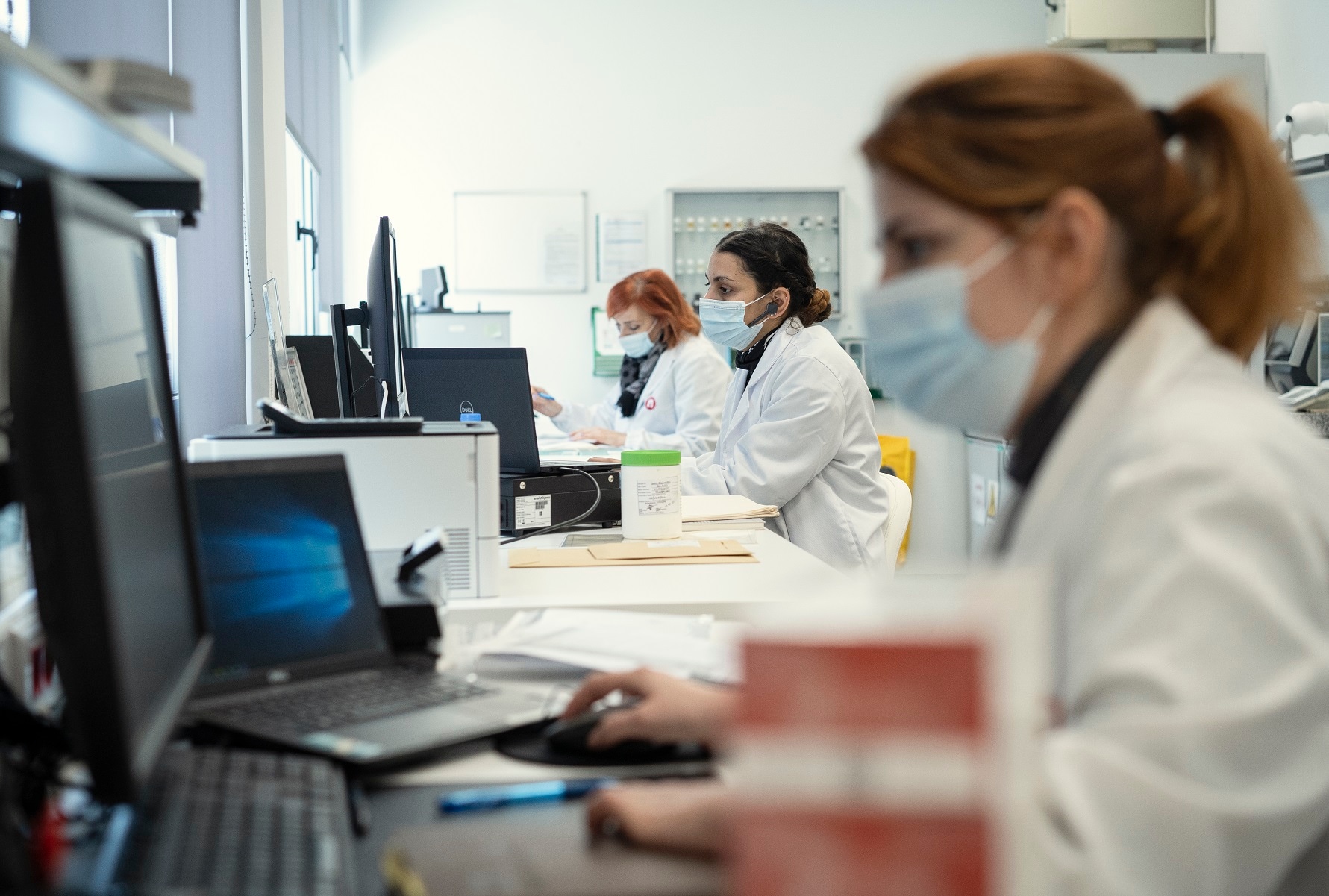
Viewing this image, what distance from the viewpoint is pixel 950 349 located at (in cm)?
89

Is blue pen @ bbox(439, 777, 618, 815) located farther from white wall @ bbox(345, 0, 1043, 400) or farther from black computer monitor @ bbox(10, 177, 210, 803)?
white wall @ bbox(345, 0, 1043, 400)

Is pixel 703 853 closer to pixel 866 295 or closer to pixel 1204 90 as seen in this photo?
pixel 866 295

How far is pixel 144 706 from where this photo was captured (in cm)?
65

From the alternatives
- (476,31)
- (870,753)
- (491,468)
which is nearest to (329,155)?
(476,31)

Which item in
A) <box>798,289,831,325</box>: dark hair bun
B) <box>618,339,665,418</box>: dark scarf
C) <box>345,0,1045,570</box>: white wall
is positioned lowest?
<box>618,339,665,418</box>: dark scarf

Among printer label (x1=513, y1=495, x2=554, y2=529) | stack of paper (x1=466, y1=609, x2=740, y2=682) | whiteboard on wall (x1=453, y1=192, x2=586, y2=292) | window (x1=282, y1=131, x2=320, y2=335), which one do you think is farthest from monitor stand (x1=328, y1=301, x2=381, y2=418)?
whiteboard on wall (x1=453, y1=192, x2=586, y2=292)

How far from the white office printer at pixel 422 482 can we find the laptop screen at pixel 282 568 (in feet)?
1.21

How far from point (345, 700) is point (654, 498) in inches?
42.2

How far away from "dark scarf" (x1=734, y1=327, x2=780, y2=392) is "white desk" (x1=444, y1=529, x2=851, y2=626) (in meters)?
1.00

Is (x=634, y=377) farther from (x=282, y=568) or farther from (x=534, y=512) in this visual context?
(x=282, y=568)

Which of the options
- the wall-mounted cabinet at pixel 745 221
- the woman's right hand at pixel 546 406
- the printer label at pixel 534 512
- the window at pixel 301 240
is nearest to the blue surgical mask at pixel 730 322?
the printer label at pixel 534 512

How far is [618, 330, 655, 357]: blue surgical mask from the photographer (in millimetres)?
4398

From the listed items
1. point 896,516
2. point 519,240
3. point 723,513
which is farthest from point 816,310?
point 519,240

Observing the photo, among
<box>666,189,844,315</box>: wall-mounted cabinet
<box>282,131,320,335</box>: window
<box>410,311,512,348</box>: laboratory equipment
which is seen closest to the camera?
<box>282,131,320,335</box>: window
